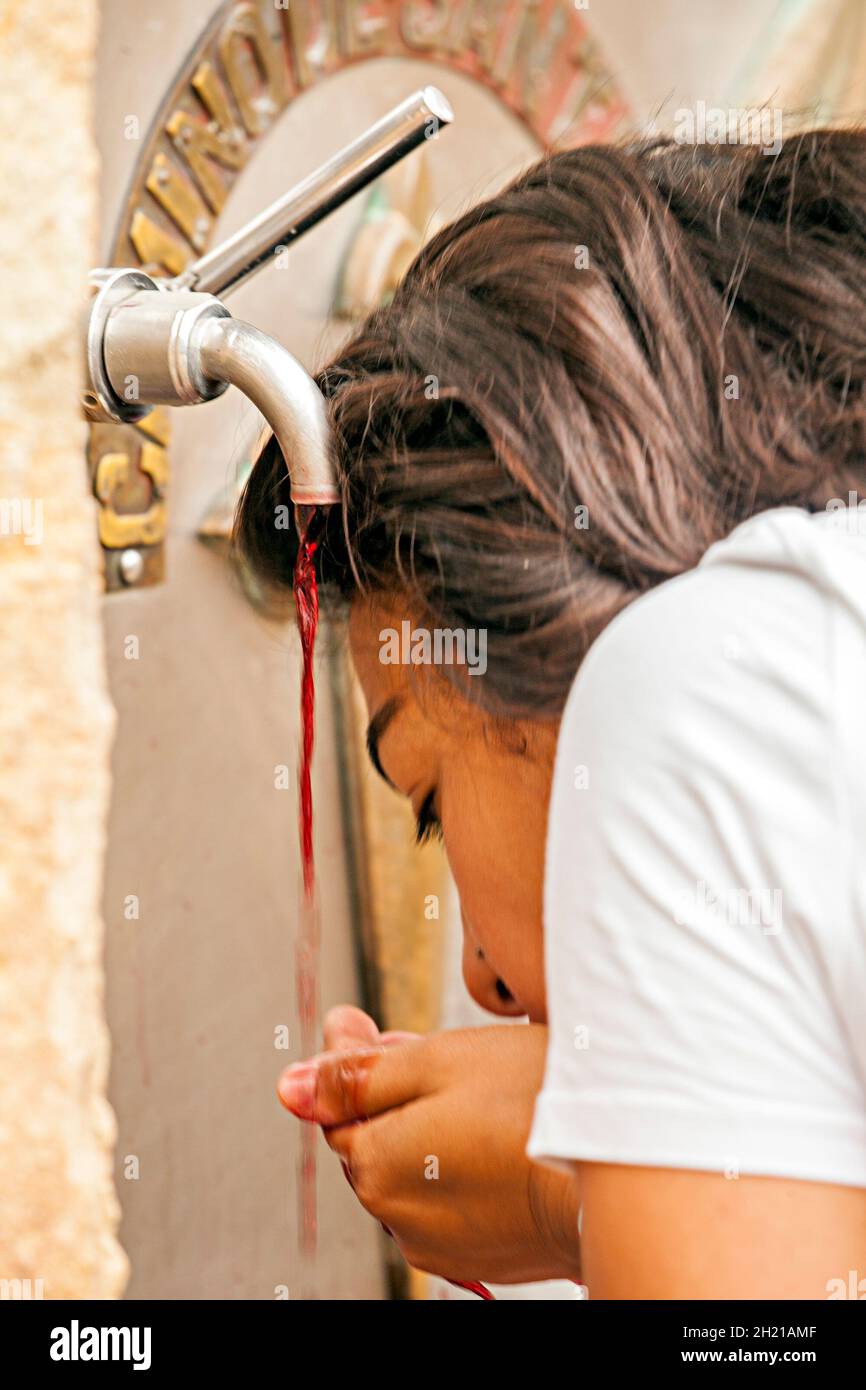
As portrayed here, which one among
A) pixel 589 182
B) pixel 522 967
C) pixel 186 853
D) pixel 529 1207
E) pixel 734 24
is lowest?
pixel 529 1207

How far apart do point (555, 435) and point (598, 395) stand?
1.0 inches

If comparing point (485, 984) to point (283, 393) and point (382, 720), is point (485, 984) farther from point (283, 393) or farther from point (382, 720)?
point (283, 393)

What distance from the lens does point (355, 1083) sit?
0.70 meters

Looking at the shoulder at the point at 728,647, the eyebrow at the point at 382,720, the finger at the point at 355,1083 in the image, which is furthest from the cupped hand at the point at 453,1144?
the shoulder at the point at 728,647

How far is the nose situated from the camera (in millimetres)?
710

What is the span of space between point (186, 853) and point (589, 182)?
0.59m

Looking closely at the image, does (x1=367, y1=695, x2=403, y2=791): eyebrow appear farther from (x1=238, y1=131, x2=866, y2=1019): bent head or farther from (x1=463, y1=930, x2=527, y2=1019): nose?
(x1=463, y1=930, x2=527, y2=1019): nose

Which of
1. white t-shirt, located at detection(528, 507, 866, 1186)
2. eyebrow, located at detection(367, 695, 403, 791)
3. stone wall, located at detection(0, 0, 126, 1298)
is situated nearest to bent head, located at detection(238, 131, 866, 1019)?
eyebrow, located at detection(367, 695, 403, 791)

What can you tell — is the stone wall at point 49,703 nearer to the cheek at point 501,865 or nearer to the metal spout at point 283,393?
the metal spout at point 283,393

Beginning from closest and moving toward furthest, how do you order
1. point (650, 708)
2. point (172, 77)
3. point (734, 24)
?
1. point (650, 708)
2. point (172, 77)
3. point (734, 24)

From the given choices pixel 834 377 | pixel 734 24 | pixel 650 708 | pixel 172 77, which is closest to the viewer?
pixel 650 708

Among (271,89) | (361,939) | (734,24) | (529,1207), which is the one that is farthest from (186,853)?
(734,24)

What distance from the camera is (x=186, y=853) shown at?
1.05 metres

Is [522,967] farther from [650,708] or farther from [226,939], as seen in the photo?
[226,939]
